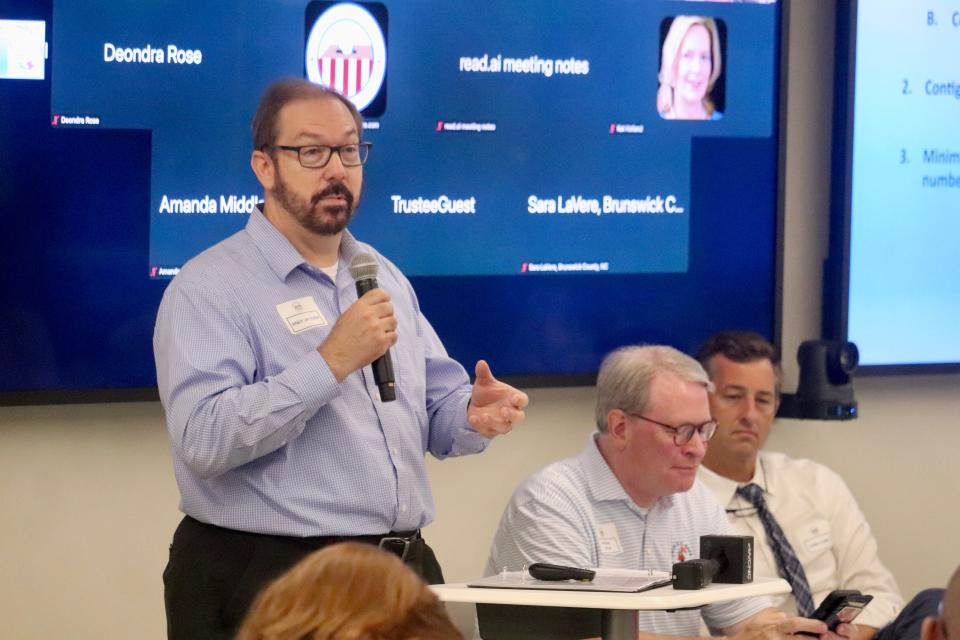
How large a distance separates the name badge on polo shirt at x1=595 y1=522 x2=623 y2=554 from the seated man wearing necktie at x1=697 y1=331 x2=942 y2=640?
858 millimetres

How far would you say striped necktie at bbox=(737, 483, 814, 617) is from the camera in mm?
4156

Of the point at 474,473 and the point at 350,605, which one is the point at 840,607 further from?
the point at 350,605

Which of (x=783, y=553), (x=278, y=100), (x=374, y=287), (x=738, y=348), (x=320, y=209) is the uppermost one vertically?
(x=278, y=100)

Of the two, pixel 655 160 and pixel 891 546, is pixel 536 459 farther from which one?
pixel 891 546

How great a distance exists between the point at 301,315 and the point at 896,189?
2507 millimetres

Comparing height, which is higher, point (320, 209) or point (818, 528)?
point (320, 209)

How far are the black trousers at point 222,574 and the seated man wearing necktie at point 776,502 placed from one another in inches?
67.6

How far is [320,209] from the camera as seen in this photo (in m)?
2.98

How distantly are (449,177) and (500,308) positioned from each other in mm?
418

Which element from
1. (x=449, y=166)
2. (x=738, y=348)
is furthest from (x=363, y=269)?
(x=738, y=348)

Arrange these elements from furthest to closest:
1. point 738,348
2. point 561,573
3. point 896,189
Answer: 1. point 896,189
2. point 738,348
3. point 561,573

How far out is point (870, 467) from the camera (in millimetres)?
4844

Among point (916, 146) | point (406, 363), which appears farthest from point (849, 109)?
point (406, 363)

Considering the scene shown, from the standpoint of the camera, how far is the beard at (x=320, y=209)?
2979mm
